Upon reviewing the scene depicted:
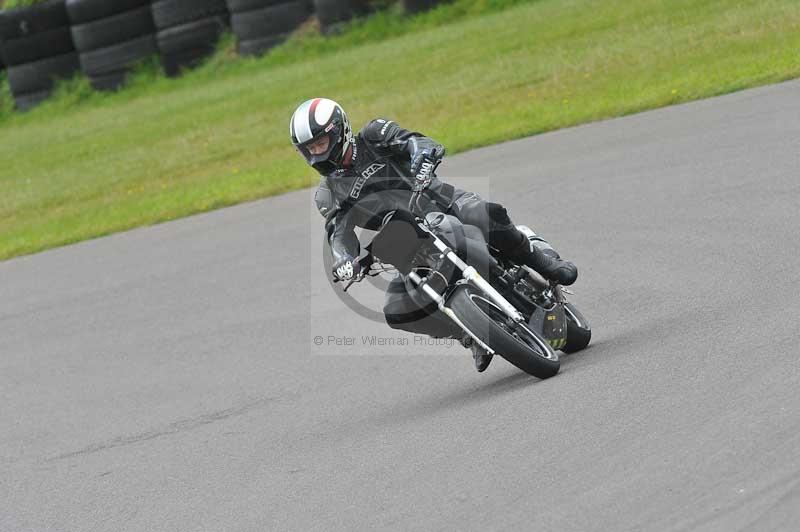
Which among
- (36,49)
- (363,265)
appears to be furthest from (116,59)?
(363,265)

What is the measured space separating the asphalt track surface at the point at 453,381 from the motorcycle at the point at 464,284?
0.85 feet

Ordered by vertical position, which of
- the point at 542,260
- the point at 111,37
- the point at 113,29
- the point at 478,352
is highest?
the point at 542,260

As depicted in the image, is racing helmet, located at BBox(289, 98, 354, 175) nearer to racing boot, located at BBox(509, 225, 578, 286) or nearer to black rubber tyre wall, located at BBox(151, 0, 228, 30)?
racing boot, located at BBox(509, 225, 578, 286)

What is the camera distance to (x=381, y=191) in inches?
283

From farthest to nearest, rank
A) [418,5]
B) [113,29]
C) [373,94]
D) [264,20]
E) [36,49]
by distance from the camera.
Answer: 1. [36,49]
2. [113,29]
3. [264,20]
4. [418,5]
5. [373,94]

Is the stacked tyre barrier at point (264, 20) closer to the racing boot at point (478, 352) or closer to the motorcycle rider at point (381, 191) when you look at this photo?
the motorcycle rider at point (381, 191)

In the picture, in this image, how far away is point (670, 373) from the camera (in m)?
6.42

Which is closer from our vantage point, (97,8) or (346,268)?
(346,268)

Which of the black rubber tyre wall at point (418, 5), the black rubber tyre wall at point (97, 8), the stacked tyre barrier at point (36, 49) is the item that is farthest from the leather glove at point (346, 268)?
the stacked tyre barrier at point (36, 49)

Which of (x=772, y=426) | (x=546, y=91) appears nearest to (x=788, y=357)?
(x=772, y=426)

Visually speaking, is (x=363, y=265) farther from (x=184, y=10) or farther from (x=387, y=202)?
(x=184, y=10)

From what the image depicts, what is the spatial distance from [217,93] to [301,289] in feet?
48.8

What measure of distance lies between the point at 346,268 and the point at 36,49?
22.4 meters

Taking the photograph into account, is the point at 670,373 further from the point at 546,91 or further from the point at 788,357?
the point at 546,91
